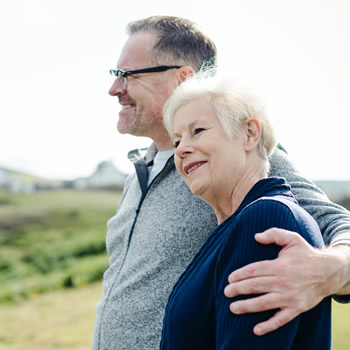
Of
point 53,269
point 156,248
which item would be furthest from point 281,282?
point 53,269

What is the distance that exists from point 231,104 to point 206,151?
17 centimetres

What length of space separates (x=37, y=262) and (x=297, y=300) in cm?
842

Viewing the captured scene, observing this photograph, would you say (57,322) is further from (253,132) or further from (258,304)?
(258,304)

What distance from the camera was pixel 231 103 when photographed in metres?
1.39

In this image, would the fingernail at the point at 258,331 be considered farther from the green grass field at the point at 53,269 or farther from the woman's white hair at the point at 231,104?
the green grass field at the point at 53,269

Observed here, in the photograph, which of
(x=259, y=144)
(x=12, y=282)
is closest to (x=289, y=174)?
(x=259, y=144)

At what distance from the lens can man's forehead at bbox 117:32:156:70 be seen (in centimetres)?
224

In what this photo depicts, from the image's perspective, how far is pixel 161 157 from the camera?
2289mm

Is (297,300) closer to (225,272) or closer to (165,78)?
(225,272)

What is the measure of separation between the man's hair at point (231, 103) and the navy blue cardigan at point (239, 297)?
23cm

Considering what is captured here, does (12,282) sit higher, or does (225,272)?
(225,272)

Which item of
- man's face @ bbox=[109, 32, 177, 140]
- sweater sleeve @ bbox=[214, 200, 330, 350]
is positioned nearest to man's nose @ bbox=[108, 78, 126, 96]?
man's face @ bbox=[109, 32, 177, 140]

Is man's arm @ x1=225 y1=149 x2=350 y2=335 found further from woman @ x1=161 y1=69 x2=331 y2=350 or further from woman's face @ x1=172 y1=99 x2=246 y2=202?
woman's face @ x1=172 y1=99 x2=246 y2=202

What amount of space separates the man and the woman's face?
1.19 feet
